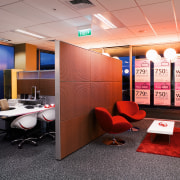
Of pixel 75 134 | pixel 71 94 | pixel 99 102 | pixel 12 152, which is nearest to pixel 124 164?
pixel 75 134

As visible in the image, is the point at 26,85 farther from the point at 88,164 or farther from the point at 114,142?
the point at 88,164

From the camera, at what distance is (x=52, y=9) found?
4531mm

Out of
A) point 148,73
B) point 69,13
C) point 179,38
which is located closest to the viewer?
point 69,13

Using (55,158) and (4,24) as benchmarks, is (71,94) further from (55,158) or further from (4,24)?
(4,24)

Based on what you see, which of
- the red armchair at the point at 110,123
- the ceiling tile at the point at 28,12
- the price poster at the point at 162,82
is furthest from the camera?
the price poster at the point at 162,82

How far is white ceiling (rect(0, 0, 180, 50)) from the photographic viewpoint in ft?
13.9

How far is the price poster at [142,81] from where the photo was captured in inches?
332

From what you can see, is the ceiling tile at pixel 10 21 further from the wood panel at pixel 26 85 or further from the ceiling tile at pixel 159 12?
the ceiling tile at pixel 159 12

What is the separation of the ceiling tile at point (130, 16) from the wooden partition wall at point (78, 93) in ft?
3.71

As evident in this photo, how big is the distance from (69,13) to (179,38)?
4551mm

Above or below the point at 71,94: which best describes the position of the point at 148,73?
above

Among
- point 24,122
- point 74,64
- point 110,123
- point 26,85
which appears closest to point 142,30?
point 74,64

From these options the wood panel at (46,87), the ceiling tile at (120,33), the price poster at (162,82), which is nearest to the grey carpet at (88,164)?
the wood panel at (46,87)

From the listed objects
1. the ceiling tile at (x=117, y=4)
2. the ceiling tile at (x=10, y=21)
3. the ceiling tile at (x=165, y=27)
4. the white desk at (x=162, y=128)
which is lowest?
the white desk at (x=162, y=128)
